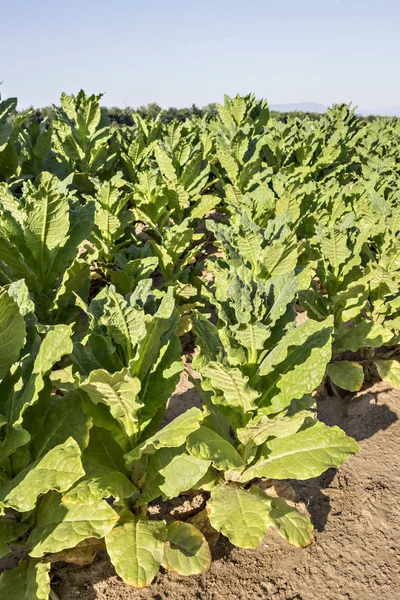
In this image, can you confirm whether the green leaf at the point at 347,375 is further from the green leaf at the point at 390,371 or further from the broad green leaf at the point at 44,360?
Answer: the broad green leaf at the point at 44,360

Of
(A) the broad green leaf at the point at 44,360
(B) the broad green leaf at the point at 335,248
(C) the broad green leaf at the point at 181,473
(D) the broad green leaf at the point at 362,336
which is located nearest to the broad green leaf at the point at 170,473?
(C) the broad green leaf at the point at 181,473

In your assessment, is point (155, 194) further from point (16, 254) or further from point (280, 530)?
point (280, 530)

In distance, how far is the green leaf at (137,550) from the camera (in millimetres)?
1891

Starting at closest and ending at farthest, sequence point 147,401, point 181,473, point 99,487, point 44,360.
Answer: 1. point 44,360
2. point 99,487
3. point 181,473
4. point 147,401

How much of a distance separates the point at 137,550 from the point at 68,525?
1.11 feet

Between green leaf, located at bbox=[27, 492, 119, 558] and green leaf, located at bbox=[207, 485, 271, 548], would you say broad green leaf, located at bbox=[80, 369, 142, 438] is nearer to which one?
green leaf, located at bbox=[27, 492, 119, 558]

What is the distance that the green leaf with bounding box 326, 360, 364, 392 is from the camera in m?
3.57

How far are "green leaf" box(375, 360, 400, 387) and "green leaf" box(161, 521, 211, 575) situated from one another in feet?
7.44

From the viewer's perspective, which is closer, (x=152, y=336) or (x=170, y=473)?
(x=152, y=336)

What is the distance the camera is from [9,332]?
Answer: 175 centimetres

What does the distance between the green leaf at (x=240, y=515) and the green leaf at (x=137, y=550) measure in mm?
289

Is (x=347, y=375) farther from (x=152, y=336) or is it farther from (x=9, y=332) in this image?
(x=9, y=332)

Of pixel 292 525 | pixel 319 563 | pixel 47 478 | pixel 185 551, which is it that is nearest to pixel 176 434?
pixel 47 478

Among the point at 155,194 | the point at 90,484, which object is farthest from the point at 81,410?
the point at 155,194
